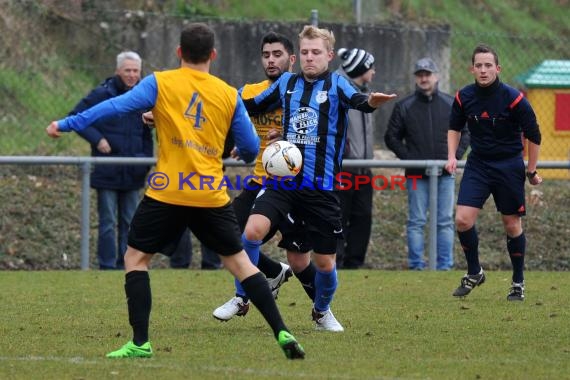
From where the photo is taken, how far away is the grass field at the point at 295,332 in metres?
6.46

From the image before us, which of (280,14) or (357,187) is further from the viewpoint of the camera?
(280,14)

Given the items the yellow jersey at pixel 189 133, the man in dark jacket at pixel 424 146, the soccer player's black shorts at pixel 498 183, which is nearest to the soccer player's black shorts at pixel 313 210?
the yellow jersey at pixel 189 133

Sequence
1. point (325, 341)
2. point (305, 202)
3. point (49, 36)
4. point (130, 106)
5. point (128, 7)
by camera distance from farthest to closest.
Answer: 1. point (128, 7)
2. point (49, 36)
3. point (305, 202)
4. point (325, 341)
5. point (130, 106)

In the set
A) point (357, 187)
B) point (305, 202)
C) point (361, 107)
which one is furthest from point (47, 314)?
point (357, 187)

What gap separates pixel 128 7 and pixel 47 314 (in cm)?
907

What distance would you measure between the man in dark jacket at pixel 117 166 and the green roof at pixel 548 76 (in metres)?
6.49

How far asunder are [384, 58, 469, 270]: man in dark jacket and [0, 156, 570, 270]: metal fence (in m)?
0.11

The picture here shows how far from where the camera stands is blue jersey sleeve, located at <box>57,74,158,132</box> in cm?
659

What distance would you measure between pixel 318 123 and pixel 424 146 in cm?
566

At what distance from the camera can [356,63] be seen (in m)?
13.0

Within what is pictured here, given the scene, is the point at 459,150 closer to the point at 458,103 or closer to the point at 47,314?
the point at 458,103

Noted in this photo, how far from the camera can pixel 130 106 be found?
6.66m

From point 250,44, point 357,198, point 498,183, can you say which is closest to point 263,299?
point 498,183
